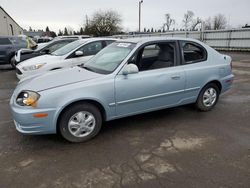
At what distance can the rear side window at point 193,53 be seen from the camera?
14.7ft

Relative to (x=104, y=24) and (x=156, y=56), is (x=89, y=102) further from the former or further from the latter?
(x=104, y=24)

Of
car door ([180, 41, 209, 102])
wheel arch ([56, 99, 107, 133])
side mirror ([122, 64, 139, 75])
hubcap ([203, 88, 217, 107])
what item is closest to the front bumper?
wheel arch ([56, 99, 107, 133])

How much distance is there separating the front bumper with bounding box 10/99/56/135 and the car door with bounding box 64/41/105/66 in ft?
12.8

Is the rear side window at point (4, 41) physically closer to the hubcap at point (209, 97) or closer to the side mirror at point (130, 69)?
the side mirror at point (130, 69)

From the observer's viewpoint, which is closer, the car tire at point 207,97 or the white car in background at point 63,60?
the car tire at point 207,97

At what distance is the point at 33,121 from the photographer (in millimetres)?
3252

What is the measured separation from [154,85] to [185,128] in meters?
0.99

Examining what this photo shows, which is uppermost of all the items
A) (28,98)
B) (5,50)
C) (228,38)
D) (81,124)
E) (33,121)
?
(228,38)

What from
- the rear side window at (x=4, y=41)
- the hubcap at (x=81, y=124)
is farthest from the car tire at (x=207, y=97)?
the rear side window at (x=4, y=41)

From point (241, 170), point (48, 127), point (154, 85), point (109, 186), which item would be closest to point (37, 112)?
point (48, 127)

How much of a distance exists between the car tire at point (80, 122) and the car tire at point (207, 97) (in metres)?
2.33

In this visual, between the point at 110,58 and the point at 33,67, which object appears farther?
the point at 33,67

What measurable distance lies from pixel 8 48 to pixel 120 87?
9.97 metres

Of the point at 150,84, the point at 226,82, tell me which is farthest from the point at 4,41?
the point at 226,82
